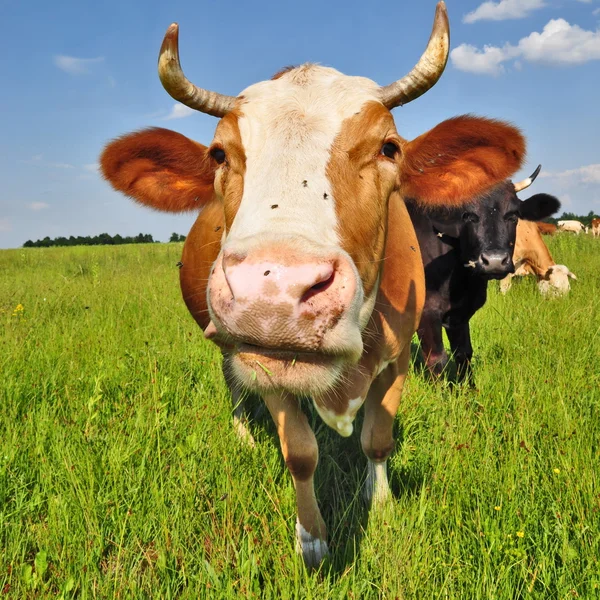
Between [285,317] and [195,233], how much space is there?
299 cm

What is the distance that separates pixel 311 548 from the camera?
2510 mm

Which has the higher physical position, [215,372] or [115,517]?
[215,372]

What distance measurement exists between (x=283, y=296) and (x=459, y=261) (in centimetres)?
415

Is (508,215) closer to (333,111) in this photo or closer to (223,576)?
(333,111)

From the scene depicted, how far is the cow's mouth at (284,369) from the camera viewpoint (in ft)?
5.53

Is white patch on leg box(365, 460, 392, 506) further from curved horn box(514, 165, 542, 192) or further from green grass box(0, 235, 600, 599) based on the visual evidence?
curved horn box(514, 165, 542, 192)

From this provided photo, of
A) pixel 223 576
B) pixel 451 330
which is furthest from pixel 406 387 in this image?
pixel 223 576

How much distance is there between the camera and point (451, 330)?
206 inches

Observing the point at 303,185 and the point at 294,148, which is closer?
the point at 303,185

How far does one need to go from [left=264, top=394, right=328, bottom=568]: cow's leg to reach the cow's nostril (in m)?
0.97

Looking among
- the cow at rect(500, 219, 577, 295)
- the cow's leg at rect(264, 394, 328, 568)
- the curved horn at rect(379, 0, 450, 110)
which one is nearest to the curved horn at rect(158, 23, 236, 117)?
the curved horn at rect(379, 0, 450, 110)

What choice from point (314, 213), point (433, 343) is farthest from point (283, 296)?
point (433, 343)

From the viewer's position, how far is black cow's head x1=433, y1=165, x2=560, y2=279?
15.9 ft

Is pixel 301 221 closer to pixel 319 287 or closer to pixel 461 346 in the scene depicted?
pixel 319 287
